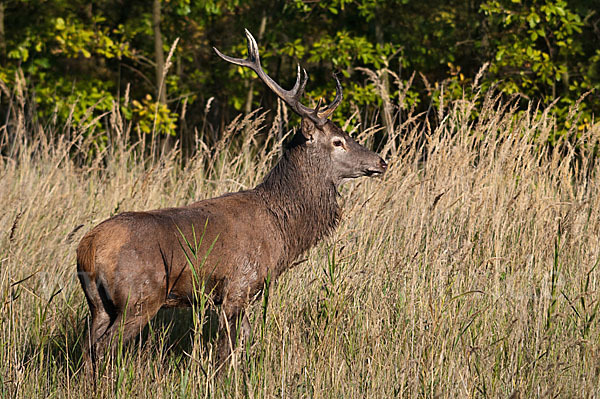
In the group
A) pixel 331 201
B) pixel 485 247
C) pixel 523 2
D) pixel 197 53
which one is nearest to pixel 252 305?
pixel 331 201

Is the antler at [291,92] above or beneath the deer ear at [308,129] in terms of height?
above

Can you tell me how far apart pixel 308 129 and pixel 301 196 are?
0.43 meters

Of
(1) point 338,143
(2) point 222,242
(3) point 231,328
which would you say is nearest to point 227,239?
(2) point 222,242

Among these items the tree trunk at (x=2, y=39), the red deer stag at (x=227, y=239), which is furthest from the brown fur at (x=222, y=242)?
the tree trunk at (x=2, y=39)

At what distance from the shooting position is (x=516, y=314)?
3.93 m

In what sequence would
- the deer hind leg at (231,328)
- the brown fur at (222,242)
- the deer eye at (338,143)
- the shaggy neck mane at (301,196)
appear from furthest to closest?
1. the deer eye at (338,143)
2. the shaggy neck mane at (301,196)
3. the deer hind leg at (231,328)
4. the brown fur at (222,242)

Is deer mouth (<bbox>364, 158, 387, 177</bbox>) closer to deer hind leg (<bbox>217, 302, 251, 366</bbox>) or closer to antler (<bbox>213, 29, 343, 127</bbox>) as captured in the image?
antler (<bbox>213, 29, 343, 127</bbox>)

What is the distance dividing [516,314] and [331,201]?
1391 millimetres

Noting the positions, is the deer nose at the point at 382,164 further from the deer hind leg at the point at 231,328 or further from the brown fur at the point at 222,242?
the deer hind leg at the point at 231,328

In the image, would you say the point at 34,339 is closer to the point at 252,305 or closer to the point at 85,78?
the point at 252,305

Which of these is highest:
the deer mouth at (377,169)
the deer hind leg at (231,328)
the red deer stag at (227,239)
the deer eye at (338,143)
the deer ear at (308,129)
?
the deer ear at (308,129)

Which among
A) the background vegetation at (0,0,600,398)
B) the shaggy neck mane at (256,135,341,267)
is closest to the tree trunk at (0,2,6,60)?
the background vegetation at (0,0,600,398)

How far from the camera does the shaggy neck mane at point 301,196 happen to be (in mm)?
4484

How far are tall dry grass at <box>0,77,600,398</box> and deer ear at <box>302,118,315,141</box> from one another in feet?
2.22
